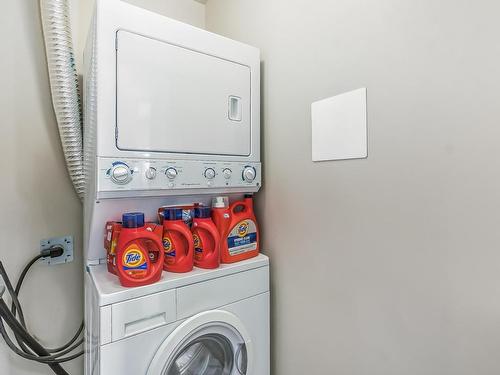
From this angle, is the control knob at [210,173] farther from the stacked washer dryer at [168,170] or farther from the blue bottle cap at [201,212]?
the blue bottle cap at [201,212]

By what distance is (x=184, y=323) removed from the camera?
1.22m

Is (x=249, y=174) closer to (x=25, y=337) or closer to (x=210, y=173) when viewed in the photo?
(x=210, y=173)

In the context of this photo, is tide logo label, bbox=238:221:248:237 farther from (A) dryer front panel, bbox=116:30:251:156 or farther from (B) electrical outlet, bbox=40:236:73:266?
(B) electrical outlet, bbox=40:236:73:266

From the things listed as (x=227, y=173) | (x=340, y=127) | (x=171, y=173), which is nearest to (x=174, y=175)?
(x=171, y=173)

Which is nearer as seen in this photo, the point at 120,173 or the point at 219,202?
the point at 120,173

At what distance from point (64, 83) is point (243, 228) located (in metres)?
1.18

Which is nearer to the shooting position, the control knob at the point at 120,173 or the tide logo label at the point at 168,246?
the control knob at the point at 120,173

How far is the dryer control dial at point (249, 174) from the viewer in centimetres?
154

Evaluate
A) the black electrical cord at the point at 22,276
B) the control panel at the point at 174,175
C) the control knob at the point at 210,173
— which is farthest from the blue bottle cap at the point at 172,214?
the black electrical cord at the point at 22,276

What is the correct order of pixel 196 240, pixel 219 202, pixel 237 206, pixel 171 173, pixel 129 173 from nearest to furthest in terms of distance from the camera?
pixel 129 173, pixel 171 173, pixel 196 240, pixel 219 202, pixel 237 206

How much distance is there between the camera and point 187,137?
135cm

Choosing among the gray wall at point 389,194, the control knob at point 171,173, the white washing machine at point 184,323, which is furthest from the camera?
the control knob at point 171,173

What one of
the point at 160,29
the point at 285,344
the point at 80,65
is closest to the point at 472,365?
the point at 285,344

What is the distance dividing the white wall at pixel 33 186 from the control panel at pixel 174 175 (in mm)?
662
